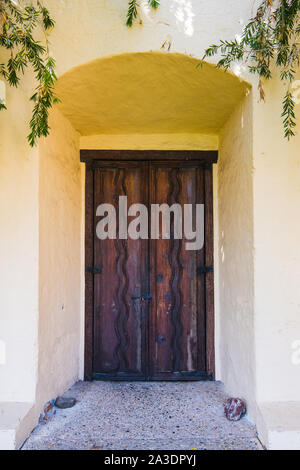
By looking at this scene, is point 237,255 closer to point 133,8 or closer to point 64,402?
point 64,402

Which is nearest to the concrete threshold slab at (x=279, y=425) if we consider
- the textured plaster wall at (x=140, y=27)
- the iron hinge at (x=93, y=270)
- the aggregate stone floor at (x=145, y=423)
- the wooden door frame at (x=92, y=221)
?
the aggregate stone floor at (x=145, y=423)

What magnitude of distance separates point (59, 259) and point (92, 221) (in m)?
0.59

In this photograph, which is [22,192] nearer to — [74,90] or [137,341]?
[74,90]

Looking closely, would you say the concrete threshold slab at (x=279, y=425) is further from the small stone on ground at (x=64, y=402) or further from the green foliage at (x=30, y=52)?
the green foliage at (x=30, y=52)

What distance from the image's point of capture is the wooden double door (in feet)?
9.29

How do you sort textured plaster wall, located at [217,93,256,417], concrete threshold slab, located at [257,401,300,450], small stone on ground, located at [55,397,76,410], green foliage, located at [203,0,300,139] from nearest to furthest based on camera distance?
concrete threshold slab, located at [257,401,300,450]
green foliage, located at [203,0,300,139]
textured plaster wall, located at [217,93,256,417]
small stone on ground, located at [55,397,76,410]

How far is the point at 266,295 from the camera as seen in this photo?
2.03m

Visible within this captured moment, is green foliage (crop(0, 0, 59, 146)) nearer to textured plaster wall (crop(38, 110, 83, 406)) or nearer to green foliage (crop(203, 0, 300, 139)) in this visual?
textured plaster wall (crop(38, 110, 83, 406))

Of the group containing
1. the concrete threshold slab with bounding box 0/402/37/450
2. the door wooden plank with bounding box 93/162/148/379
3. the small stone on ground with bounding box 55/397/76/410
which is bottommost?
the small stone on ground with bounding box 55/397/76/410

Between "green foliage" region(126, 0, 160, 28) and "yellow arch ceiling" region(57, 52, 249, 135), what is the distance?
0.20m

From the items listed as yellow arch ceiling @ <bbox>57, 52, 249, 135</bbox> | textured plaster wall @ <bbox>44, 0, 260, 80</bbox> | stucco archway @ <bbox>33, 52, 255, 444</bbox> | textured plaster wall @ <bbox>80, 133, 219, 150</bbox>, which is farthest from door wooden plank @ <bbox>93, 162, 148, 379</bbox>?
textured plaster wall @ <bbox>44, 0, 260, 80</bbox>

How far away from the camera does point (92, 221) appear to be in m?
2.90

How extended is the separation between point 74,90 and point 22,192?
0.86 metres
